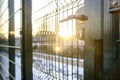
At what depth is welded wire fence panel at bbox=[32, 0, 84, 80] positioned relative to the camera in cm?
103

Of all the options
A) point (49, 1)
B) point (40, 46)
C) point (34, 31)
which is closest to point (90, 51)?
point (49, 1)

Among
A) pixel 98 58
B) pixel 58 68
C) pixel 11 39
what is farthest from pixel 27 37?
pixel 98 58

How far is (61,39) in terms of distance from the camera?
4.23 feet

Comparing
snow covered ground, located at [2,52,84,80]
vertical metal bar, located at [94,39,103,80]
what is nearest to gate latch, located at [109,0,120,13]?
vertical metal bar, located at [94,39,103,80]

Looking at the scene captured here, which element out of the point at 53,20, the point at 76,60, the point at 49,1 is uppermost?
the point at 49,1

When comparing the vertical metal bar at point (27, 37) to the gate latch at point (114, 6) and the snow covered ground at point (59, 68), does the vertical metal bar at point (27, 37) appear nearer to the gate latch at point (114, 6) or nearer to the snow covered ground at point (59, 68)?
the snow covered ground at point (59, 68)

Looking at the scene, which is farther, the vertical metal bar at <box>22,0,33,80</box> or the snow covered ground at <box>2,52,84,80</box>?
the vertical metal bar at <box>22,0,33,80</box>

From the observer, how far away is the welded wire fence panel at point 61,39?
3.38ft

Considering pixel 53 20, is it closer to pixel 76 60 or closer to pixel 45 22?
pixel 45 22

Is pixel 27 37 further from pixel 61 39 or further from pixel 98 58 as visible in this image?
pixel 98 58

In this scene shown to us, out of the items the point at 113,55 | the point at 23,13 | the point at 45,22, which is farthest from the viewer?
the point at 23,13

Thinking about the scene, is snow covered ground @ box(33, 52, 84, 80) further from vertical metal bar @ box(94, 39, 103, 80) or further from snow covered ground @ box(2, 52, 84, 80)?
vertical metal bar @ box(94, 39, 103, 80)

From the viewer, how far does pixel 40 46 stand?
5.81 ft

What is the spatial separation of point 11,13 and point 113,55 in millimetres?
2421
